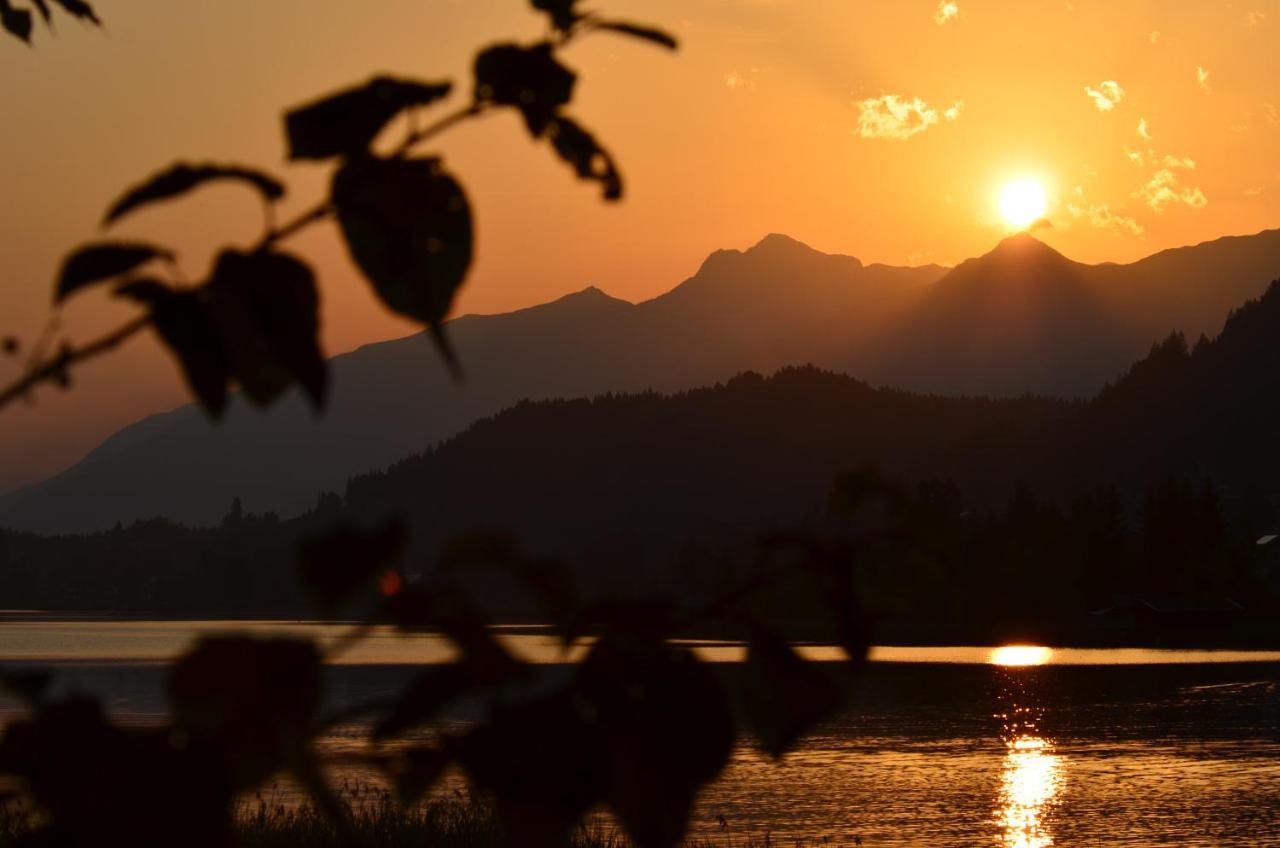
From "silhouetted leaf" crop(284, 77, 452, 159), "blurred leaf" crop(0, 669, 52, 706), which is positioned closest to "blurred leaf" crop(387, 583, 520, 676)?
"blurred leaf" crop(0, 669, 52, 706)

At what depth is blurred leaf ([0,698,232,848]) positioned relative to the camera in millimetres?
1340

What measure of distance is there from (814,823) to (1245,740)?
115 ft

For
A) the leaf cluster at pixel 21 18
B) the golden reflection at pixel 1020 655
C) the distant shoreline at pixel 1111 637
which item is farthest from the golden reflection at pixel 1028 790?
the distant shoreline at pixel 1111 637

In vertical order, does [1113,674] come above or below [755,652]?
below

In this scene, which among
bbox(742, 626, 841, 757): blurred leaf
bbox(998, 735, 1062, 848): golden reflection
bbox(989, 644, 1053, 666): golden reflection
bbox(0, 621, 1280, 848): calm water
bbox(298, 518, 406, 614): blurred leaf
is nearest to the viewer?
bbox(298, 518, 406, 614): blurred leaf

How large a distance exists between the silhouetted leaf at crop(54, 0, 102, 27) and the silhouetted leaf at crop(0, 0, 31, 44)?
0.97 feet

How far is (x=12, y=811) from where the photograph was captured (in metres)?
29.6

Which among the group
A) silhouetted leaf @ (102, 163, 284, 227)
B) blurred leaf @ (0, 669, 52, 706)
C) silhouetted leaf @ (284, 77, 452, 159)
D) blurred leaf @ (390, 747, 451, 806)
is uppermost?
silhouetted leaf @ (284, 77, 452, 159)

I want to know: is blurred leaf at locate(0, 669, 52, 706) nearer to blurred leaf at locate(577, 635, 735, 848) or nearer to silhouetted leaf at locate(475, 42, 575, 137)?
blurred leaf at locate(577, 635, 735, 848)

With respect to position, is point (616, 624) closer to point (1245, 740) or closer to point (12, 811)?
point (12, 811)

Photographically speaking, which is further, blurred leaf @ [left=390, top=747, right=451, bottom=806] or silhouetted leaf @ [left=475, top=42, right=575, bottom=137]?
blurred leaf @ [left=390, top=747, right=451, bottom=806]

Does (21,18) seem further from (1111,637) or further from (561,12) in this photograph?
(1111,637)

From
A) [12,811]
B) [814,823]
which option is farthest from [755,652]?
[814,823]

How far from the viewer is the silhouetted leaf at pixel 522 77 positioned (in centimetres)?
156
